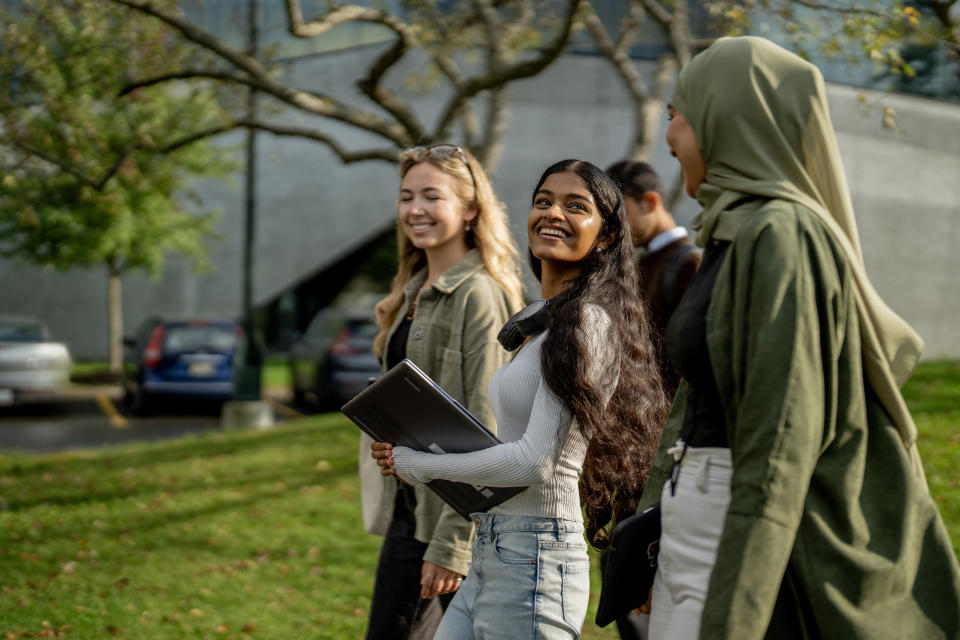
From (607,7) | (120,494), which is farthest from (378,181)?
(120,494)

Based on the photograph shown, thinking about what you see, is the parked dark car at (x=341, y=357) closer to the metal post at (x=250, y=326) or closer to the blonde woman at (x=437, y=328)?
the metal post at (x=250, y=326)

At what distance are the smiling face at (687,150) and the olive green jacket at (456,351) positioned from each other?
3.99 feet

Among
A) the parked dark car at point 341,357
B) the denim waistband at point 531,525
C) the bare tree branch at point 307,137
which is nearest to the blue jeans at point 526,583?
the denim waistband at point 531,525

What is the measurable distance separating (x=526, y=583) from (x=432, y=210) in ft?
4.88

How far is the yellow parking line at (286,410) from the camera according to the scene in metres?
16.7

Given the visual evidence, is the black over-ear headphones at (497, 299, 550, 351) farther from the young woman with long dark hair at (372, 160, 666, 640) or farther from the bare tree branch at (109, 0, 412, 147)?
the bare tree branch at (109, 0, 412, 147)

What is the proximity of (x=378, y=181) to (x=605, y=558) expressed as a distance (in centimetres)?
2511

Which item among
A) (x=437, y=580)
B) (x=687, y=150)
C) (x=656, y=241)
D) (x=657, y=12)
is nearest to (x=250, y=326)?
(x=657, y=12)

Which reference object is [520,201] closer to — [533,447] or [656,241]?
[656,241]

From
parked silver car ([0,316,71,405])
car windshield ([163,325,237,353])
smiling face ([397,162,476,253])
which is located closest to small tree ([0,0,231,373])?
parked silver car ([0,316,71,405])

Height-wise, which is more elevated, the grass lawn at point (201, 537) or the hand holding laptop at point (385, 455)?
the hand holding laptop at point (385, 455)

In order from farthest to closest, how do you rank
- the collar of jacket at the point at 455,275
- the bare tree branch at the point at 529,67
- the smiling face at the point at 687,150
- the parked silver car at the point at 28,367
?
the parked silver car at the point at 28,367
the bare tree branch at the point at 529,67
the collar of jacket at the point at 455,275
the smiling face at the point at 687,150

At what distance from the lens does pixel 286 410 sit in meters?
17.4

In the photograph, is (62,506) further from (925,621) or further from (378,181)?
(378,181)
